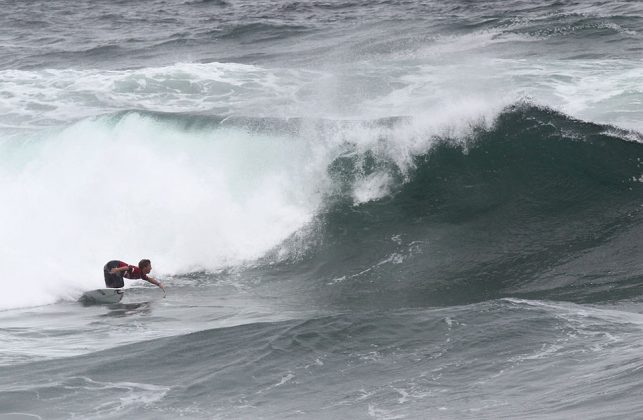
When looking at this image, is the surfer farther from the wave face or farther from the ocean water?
the wave face

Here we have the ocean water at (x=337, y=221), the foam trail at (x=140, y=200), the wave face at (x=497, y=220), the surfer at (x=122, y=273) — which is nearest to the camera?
the ocean water at (x=337, y=221)

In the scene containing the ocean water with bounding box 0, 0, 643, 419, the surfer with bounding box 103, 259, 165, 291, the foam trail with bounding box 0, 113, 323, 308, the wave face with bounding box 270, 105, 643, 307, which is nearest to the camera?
the ocean water with bounding box 0, 0, 643, 419

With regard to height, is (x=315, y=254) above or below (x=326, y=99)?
below

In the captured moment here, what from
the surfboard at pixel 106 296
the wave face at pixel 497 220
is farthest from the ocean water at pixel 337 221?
the surfboard at pixel 106 296

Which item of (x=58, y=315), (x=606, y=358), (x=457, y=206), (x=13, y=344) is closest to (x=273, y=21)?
(x=457, y=206)

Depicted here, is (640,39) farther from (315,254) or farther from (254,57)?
(315,254)

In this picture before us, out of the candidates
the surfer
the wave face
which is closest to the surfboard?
the surfer

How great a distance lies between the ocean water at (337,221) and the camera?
1172cm

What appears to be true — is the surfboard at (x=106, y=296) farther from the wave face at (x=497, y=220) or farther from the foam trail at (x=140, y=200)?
the wave face at (x=497, y=220)

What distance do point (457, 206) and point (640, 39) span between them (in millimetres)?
12711

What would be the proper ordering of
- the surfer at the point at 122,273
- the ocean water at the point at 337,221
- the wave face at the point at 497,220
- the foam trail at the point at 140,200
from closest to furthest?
the ocean water at the point at 337,221 → the wave face at the point at 497,220 → the surfer at the point at 122,273 → the foam trail at the point at 140,200

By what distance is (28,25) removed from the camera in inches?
1629

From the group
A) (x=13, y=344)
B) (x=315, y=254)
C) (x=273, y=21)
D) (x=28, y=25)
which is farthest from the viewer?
(x=28, y=25)

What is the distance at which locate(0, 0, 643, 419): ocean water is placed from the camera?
11719mm
